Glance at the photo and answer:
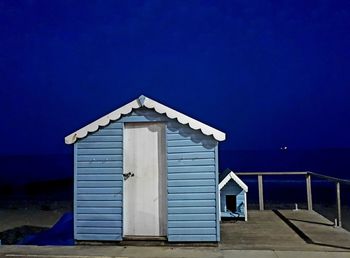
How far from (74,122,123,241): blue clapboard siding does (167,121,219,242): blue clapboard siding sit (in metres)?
0.90

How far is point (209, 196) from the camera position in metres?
6.05

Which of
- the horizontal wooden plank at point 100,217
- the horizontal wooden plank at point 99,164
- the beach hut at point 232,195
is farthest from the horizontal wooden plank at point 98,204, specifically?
the beach hut at point 232,195

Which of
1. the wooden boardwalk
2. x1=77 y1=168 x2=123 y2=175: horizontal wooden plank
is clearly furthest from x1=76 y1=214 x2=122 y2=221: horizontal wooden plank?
the wooden boardwalk

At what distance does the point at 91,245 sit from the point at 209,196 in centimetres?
217

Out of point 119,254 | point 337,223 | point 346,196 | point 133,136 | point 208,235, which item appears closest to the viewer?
point 119,254

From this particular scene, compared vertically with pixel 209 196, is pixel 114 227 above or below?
below

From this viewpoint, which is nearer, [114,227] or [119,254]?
[119,254]

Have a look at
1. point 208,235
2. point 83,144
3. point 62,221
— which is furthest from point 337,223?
point 62,221

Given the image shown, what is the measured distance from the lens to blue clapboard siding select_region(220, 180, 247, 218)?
789cm

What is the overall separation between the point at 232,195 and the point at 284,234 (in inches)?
58.0

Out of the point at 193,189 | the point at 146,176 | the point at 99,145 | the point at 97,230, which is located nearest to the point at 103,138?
the point at 99,145

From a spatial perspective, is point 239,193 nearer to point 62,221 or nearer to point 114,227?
point 114,227

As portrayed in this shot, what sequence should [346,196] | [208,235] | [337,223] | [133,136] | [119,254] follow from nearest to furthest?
1. [119,254]
2. [208,235]
3. [133,136]
4. [337,223]
5. [346,196]

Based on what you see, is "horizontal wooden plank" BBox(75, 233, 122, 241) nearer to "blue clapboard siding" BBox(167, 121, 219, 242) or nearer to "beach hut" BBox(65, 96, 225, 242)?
"beach hut" BBox(65, 96, 225, 242)
